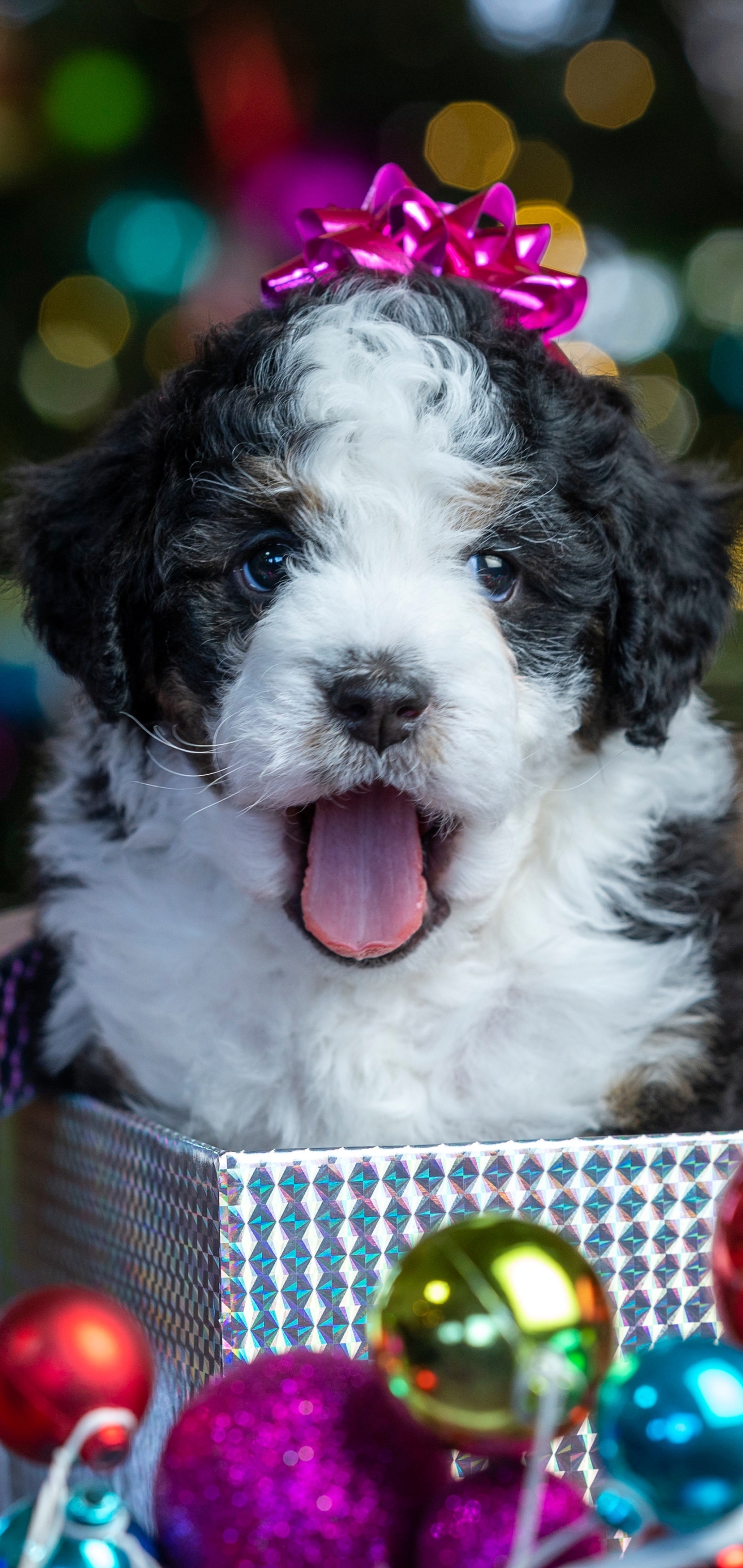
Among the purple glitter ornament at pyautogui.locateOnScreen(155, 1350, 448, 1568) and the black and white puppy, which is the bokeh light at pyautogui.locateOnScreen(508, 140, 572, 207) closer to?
the black and white puppy

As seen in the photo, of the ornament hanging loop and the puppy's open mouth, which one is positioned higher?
the ornament hanging loop

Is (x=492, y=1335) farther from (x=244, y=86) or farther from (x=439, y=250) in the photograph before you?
(x=244, y=86)

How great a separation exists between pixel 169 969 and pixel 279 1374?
1277 mm

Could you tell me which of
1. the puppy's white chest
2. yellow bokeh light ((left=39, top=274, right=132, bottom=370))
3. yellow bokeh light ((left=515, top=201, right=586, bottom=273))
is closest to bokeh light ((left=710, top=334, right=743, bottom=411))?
yellow bokeh light ((left=515, top=201, right=586, bottom=273))

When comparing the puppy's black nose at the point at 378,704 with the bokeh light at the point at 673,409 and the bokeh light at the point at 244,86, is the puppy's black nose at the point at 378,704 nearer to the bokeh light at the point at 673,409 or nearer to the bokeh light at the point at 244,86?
the bokeh light at the point at 673,409

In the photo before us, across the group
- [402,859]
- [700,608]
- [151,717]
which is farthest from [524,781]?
[151,717]

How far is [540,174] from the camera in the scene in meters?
3.95

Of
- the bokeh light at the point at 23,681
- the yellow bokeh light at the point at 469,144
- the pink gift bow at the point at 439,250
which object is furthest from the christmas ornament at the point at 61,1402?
the yellow bokeh light at the point at 469,144

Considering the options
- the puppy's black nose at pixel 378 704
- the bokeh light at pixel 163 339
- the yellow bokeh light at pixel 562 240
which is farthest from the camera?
the bokeh light at pixel 163 339

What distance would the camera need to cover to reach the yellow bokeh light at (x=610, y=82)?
3787mm

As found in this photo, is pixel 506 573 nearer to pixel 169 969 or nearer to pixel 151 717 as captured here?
pixel 151 717

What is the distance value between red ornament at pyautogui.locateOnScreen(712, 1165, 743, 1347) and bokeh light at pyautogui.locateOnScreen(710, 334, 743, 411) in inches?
142

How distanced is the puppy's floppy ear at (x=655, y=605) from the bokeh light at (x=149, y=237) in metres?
2.32

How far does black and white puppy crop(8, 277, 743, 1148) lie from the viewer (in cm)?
189
